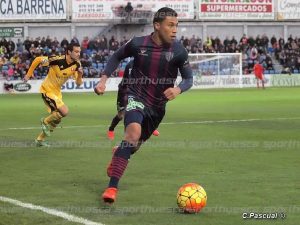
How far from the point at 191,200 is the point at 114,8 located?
4319cm

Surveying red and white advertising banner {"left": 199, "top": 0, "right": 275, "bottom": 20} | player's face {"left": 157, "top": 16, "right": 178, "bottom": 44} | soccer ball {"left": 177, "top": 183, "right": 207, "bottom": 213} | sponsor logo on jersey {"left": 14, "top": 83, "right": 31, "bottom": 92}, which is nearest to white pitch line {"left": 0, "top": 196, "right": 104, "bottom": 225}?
soccer ball {"left": 177, "top": 183, "right": 207, "bottom": 213}

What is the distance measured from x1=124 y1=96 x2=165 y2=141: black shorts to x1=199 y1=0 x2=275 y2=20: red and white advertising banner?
4438cm

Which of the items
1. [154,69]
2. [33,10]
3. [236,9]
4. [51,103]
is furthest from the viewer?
[236,9]

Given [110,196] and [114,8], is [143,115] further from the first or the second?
[114,8]

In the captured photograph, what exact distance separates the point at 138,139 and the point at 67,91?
33.0 m

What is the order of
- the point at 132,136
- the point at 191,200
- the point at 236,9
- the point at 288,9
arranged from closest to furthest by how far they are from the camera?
the point at 191,200
the point at 132,136
the point at 236,9
the point at 288,9

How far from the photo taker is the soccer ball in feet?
23.6

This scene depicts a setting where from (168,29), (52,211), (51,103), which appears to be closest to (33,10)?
(51,103)

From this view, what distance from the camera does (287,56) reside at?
4903 centimetres

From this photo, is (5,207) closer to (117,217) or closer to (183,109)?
(117,217)

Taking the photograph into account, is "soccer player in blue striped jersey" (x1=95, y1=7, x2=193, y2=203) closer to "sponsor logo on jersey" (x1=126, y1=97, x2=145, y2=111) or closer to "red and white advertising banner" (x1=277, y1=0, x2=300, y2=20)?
"sponsor logo on jersey" (x1=126, y1=97, x2=145, y2=111)

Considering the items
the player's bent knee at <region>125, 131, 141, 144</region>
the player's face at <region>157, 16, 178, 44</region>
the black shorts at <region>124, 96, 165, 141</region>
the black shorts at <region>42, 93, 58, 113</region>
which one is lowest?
the black shorts at <region>42, 93, 58, 113</region>

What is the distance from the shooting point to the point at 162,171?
33.4ft

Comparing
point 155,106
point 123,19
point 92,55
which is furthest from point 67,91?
point 155,106
